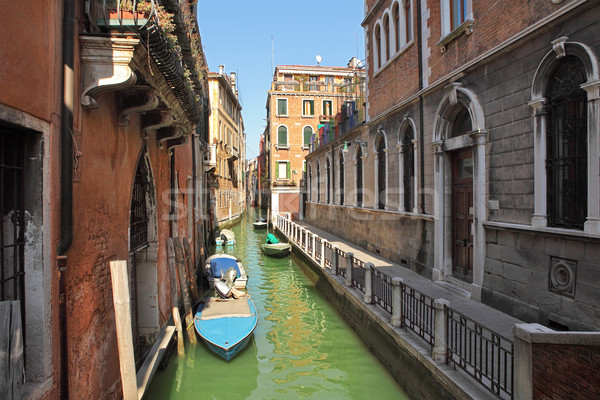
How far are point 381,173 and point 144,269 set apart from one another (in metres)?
7.89

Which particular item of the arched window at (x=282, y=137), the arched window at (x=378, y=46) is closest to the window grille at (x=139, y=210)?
the arched window at (x=378, y=46)

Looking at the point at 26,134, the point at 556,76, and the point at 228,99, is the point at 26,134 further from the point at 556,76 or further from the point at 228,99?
the point at 228,99

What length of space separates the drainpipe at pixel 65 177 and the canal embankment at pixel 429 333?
12.2ft

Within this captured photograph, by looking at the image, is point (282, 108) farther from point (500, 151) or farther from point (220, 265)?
point (500, 151)

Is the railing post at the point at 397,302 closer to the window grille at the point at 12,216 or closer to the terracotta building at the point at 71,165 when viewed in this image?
the terracotta building at the point at 71,165

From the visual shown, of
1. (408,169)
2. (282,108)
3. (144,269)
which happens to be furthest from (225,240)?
(282,108)

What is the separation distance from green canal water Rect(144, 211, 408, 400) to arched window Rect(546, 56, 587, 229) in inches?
130

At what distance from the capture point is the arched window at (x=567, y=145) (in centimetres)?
501

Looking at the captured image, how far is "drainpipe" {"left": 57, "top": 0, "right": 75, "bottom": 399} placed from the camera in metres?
3.28

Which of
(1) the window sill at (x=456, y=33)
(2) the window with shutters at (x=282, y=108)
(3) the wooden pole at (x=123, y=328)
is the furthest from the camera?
(2) the window with shutters at (x=282, y=108)

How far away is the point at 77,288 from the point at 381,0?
11.2 meters

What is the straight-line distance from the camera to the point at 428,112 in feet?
29.4

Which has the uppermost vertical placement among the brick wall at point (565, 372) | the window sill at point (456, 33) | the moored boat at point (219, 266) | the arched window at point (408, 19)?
the arched window at point (408, 19)

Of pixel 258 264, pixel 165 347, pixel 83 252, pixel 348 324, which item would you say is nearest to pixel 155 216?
pixel 165 347
